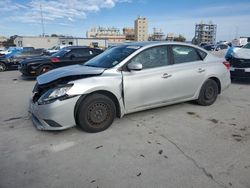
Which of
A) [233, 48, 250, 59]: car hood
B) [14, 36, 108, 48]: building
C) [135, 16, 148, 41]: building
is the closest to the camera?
[233, 48, 250, 59]: car hood

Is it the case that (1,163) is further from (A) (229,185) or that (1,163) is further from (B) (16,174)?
(A) (229,185)

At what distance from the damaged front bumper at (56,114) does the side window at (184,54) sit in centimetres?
234

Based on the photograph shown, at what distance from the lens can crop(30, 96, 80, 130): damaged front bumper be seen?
3318 millimetres

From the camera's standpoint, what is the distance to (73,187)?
2.36m

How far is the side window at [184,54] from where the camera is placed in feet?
14.8

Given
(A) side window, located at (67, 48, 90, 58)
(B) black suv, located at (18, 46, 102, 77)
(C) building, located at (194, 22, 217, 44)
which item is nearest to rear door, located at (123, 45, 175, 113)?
(B) black suv, located at (18, 46, 102, 77)

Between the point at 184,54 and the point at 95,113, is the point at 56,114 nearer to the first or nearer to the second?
the point at 95,113

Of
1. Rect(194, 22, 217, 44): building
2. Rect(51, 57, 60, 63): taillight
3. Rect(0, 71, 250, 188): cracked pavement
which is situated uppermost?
Rect(194, 22, 217, 44): building

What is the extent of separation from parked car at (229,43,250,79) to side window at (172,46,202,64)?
3.52 m

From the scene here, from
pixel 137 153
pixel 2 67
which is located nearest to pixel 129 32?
pixel 2 67

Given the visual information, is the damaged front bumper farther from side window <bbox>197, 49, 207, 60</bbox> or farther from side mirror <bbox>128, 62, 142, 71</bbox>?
side window <bbox>197, 49, 207, 60</bbox>

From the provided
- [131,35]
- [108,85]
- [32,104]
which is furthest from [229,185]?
[131,35]

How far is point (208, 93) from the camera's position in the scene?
5.06 metres

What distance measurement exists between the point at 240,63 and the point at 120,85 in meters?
5.69
